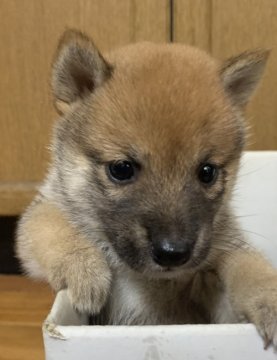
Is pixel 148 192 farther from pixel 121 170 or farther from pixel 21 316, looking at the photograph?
pixel 21 316

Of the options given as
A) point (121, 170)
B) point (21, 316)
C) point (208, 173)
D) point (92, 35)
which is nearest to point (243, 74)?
point (208, 173)

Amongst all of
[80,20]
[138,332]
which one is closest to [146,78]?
[138,332]

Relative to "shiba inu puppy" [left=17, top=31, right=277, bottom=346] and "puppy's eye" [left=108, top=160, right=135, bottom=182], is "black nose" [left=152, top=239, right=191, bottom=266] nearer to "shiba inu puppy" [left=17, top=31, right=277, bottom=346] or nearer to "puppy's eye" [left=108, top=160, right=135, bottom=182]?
"shiba inu puppy" [left=17, top=31, right=277, bottom=346]

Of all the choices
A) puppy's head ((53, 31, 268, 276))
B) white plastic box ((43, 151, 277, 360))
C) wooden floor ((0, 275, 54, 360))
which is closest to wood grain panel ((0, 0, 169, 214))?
wooden floor ((0, 275, 54, 360))

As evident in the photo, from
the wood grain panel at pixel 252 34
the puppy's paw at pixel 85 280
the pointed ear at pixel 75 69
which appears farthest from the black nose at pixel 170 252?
the wood grain panel at pixel 252 34

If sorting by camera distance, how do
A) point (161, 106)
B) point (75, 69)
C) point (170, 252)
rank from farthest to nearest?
1. point (75, 69)
2. point (161, 106)
3. point (170, 252)

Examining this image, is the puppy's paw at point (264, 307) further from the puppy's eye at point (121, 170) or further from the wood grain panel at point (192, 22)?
the wood grain panel at point (192, 22)
